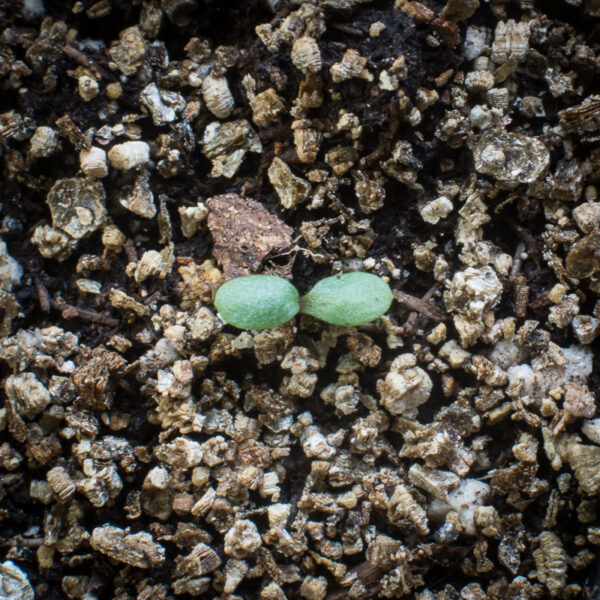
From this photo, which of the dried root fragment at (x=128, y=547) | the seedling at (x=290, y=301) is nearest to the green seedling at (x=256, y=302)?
the seedling at (x=290, y=301)

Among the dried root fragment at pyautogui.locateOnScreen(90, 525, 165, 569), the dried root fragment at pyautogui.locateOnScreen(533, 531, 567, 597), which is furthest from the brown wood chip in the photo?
the dried root fragment at pyautogui.locateOnScreen(533, 531, 567, 597)

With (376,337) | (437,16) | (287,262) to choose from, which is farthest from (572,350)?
(437,16)

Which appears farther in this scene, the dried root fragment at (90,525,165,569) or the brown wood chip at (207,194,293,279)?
the brown wood chip at (207,194,293,279)

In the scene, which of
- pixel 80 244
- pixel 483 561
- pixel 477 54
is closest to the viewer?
pixel 483 561

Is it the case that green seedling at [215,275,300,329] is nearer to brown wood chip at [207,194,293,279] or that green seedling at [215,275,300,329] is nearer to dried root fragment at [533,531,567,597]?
brown wood chip at [207,194,293,279]

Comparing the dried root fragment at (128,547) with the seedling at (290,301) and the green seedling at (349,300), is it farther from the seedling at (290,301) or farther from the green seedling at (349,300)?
the green seedling at (349,300)

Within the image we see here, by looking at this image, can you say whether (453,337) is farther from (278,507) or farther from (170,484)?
(170,484)
